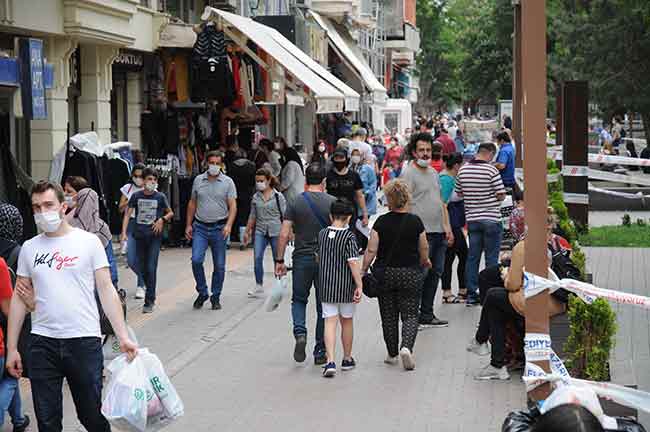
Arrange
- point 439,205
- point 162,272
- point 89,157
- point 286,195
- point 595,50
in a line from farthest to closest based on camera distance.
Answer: point 595,50 < point 286,195 < point 162,272 < point 89,157 < point 439,205

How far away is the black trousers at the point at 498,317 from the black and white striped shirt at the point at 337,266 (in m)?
1.16

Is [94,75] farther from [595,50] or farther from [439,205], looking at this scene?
[595,50]

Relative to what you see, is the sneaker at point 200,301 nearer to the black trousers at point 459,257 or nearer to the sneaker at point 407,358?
the black trousers at point 459,257

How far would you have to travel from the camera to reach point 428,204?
13.1m

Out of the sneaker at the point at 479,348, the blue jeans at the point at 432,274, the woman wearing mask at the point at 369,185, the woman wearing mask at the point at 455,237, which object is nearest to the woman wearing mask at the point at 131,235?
the blue jeans at the point at 432,274

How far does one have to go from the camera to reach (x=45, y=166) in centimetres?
1683

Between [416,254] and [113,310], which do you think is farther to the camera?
[416,254]

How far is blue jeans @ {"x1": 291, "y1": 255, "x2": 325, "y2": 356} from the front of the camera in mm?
11023

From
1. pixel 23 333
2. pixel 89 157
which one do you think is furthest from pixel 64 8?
pixel 23 333

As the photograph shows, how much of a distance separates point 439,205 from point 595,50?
21243 mm

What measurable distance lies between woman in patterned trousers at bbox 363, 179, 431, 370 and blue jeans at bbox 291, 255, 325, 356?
0.52m

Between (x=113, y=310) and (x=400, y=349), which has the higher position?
(x=113, y=310)

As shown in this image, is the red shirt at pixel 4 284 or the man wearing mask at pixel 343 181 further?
the man wearing mask at pixel 343 181

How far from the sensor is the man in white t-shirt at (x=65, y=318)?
7.02 metres
